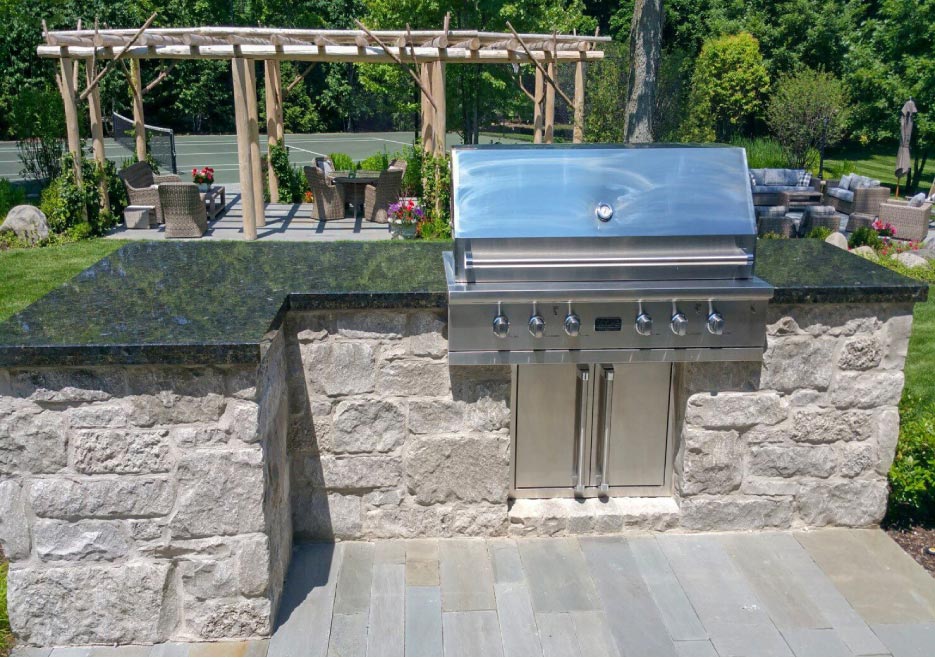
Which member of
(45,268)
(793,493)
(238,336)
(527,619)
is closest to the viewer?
(238,336)

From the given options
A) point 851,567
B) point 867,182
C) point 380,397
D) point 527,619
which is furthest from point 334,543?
point 867,182

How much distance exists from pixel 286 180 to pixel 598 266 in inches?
523

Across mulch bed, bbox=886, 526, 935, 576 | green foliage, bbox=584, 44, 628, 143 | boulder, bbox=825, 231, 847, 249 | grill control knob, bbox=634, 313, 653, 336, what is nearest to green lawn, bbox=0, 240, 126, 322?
grill control knob, bbox=634, 313, 653, 336

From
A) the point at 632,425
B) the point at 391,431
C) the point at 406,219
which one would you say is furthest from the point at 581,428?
the point at 406,219

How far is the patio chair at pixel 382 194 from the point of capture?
1399cm

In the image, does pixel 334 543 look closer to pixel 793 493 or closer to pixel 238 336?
pixel 238 336

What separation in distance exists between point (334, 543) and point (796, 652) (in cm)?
220

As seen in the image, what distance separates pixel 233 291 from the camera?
3998 millimetres

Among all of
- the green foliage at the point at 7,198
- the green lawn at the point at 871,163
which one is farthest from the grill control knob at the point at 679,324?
the green lawn at the point at 871,163

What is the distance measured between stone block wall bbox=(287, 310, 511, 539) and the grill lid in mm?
613

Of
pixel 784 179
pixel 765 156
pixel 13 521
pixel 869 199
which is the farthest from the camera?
pixel 765 156

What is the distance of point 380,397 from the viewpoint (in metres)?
4.07

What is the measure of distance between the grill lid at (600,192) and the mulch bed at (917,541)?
6.07ft

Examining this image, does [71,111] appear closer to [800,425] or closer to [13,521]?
[13,521]
